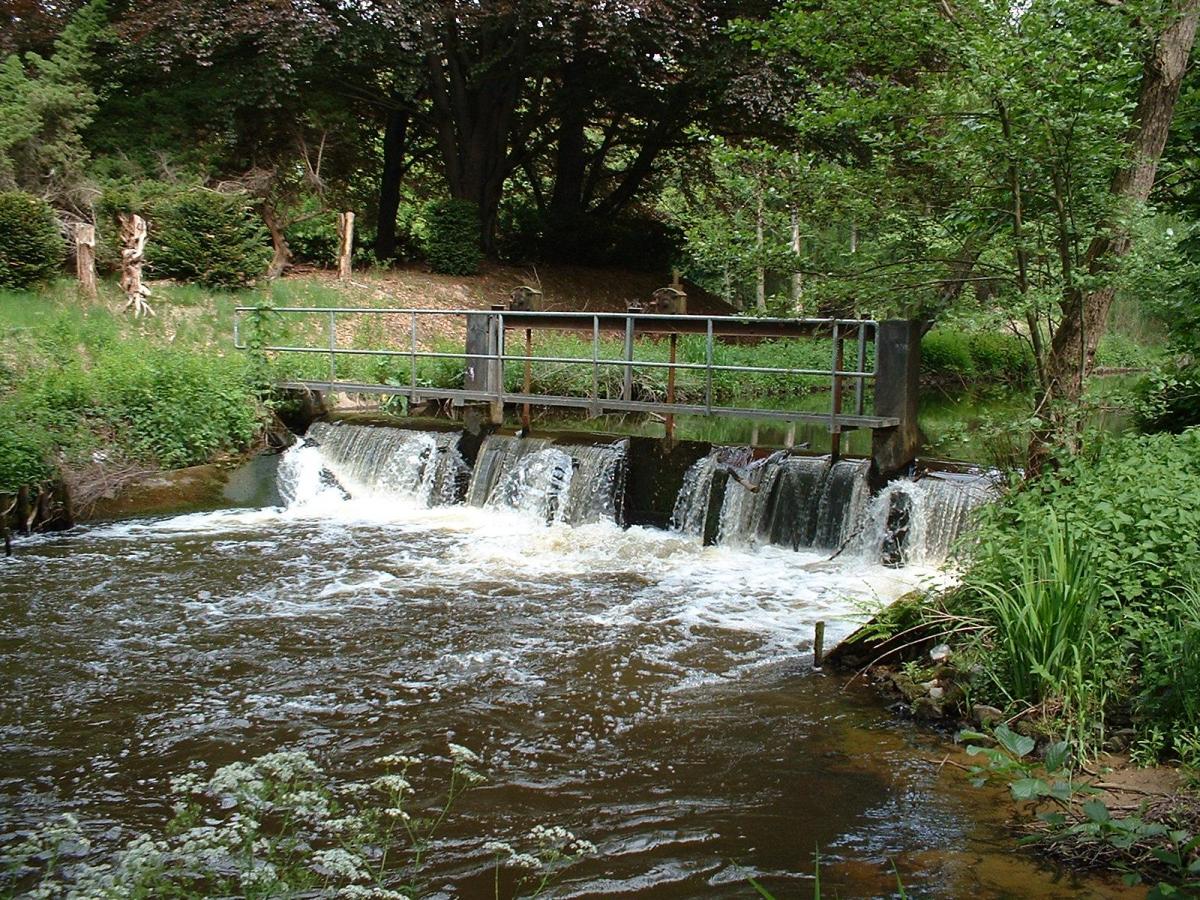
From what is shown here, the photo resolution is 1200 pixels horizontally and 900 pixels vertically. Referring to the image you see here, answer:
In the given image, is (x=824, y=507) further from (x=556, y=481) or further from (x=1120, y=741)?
(x=1120, y=741)

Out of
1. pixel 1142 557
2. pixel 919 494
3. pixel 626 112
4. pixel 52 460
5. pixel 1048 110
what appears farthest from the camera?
pixel 626 112

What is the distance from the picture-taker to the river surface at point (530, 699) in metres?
4.73

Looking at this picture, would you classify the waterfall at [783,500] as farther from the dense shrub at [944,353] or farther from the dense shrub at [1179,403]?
the dense shrub at [944,353]

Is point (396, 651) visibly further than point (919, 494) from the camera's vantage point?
No

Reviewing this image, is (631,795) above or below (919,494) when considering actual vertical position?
below

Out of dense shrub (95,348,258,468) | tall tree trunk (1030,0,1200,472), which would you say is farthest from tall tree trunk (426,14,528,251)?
tall tree trunk (1030,0,1200,472)

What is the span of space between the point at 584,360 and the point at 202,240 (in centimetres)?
871

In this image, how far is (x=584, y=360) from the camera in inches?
463

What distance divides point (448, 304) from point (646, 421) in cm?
480

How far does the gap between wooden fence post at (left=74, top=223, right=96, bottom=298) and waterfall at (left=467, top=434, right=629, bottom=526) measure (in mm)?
7254

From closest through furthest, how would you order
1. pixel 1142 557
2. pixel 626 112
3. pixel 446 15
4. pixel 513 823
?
pixel 513 823, pixel 1142 557, pixel 446 15, pixel 626 112

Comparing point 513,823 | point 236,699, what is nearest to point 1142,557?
point 513,823

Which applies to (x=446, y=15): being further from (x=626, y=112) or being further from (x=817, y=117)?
(x=817, y=117)

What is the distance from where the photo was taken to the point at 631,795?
5.24 meters
